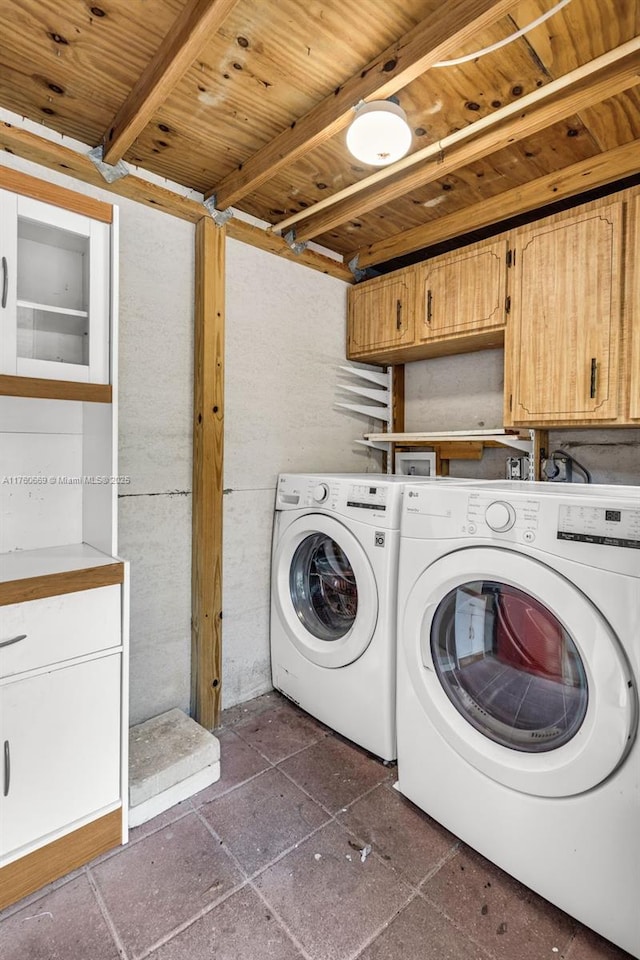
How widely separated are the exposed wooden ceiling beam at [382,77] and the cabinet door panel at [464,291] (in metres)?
0.88

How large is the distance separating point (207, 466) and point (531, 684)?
149cm

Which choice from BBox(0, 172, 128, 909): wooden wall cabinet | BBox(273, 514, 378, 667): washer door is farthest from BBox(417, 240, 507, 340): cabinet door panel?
BBox(0, 172, 128, 909): wooden wall cabinet

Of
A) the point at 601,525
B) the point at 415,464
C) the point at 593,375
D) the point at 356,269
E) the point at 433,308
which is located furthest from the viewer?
the point at 415,464

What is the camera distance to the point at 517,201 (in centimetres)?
204

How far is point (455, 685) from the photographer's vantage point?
4.95ft

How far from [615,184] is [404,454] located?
1.61 m

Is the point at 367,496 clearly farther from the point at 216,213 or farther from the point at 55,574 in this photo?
the point at 216,213

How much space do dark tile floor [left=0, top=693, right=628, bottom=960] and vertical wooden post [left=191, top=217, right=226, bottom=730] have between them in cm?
49

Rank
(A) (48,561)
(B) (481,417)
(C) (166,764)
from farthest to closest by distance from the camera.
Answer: (B) (481,417) < (C) (166,764) < (A) (48,561)

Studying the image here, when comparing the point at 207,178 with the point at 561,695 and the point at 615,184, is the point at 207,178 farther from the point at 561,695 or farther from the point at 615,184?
the point at 561,695

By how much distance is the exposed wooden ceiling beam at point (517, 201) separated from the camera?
5.78 ft

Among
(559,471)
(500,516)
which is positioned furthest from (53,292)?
(559,471)

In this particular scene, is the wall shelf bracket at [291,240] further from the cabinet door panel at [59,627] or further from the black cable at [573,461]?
the cabinet door panel at [59,627]

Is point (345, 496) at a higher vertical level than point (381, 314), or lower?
lower
